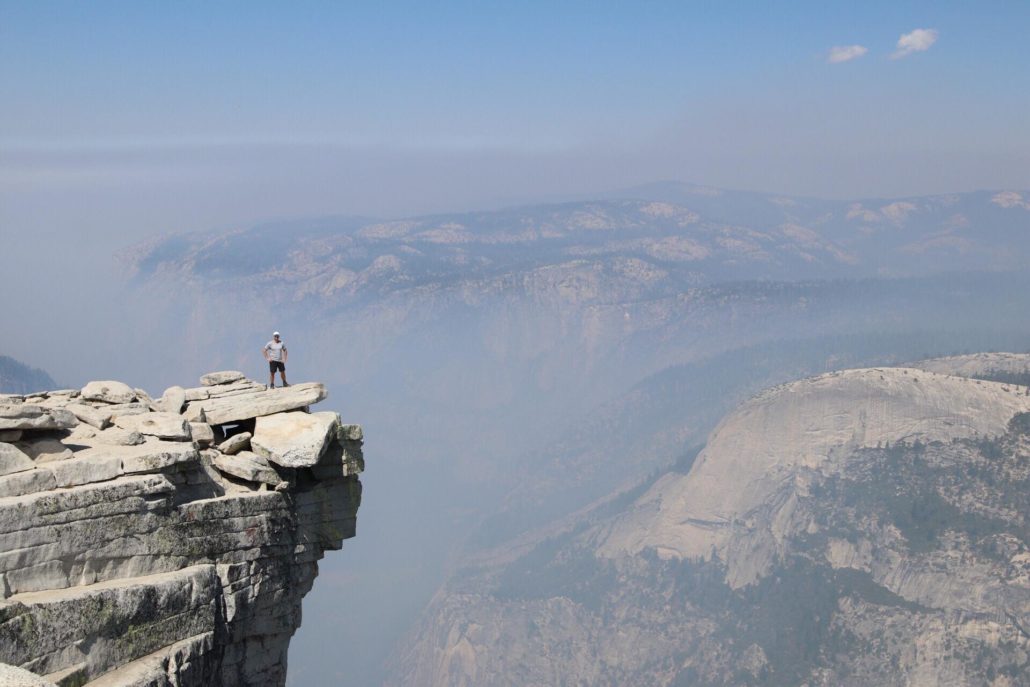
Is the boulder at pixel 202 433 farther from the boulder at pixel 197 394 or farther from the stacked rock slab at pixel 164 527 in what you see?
the boulder at pixel 197 394

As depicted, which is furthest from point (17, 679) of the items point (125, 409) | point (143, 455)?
point (125, 409)

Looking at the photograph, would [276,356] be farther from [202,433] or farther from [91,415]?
[91,415]

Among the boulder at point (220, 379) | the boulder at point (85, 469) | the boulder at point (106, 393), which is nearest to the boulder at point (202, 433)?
the boulder at point (106, 393)

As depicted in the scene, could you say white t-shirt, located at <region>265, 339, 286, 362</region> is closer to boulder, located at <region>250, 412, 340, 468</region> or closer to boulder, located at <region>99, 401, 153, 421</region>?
boulder, located at <region>250, 412, 340, 468</region>

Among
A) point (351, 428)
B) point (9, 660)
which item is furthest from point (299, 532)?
point (9, 660)

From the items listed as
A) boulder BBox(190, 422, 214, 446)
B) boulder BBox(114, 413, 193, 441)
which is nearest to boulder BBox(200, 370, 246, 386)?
boulder BBox(190, 422, 214, 446)
